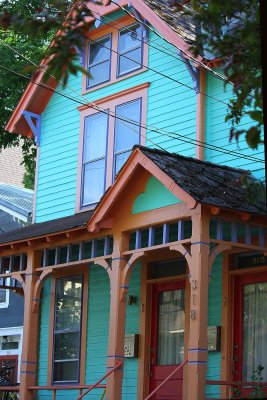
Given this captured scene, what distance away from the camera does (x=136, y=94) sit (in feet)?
52.9

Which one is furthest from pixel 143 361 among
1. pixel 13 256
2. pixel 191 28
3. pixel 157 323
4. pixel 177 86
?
pixel 191 28

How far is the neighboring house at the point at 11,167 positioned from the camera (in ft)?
126

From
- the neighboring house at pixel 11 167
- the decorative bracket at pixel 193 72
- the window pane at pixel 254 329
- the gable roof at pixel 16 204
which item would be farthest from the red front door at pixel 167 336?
the neighboring house at pixel 11 167

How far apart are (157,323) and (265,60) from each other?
10.00 meters

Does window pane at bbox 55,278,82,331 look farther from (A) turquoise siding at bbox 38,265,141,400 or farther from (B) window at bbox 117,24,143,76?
(B) window at bbox 117,24,143,76

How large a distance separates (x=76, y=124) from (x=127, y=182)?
479cm

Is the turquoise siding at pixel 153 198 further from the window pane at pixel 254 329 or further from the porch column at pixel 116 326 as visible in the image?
the window pane at pixel 254 329

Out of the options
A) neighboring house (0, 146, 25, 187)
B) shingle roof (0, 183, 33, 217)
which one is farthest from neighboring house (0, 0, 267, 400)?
neighboring house (0, 146, 25, 187)

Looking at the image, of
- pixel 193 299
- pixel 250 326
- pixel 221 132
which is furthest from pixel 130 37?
pixel 193 299

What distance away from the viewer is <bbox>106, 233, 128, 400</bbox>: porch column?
42.3 ft

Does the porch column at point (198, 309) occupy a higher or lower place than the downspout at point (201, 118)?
lower

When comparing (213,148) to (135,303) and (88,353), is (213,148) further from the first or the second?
(88,353)

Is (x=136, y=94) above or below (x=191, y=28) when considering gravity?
below

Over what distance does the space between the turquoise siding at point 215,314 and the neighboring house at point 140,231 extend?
0.9 inches
